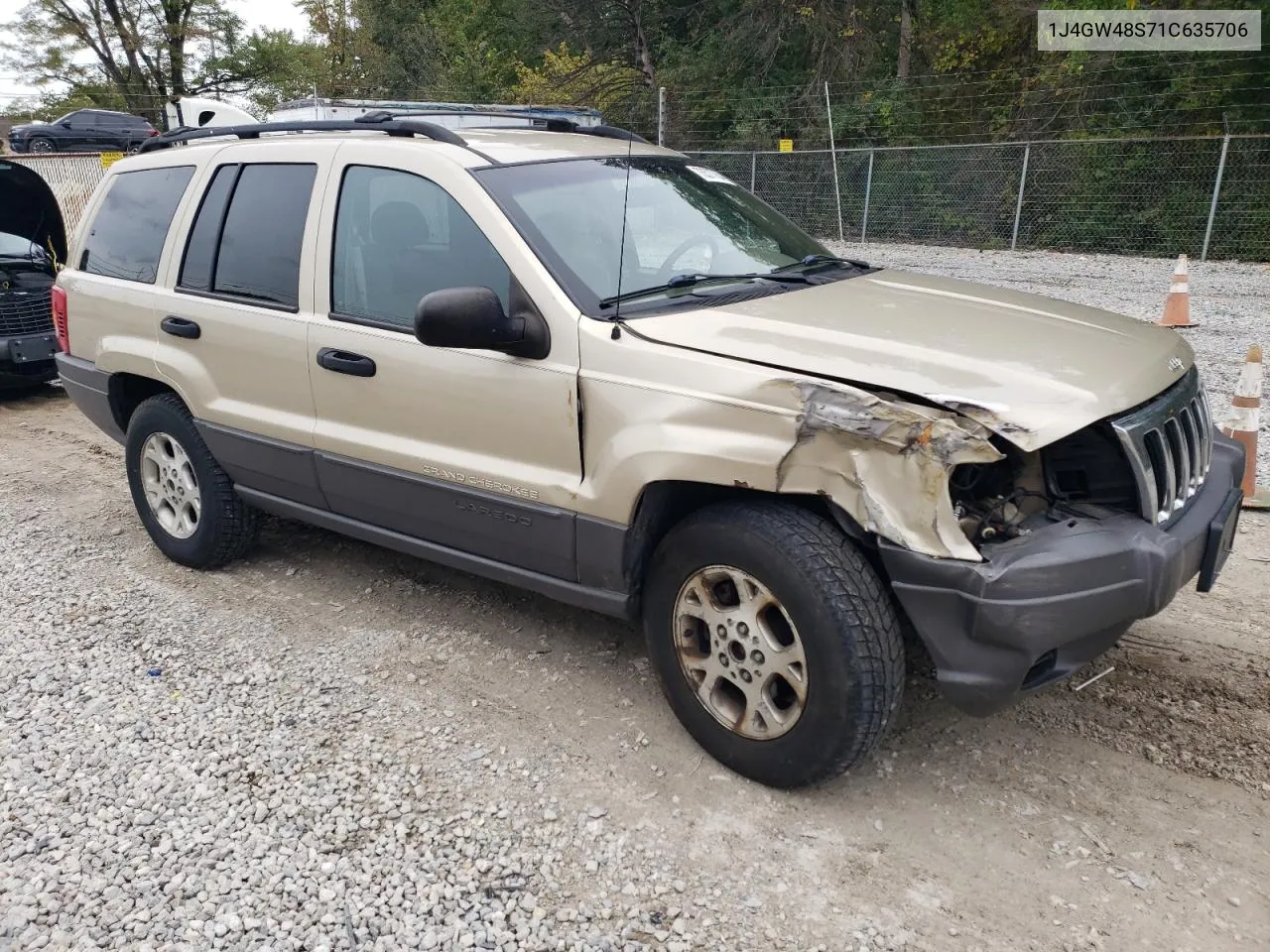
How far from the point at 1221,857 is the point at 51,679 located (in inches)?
157

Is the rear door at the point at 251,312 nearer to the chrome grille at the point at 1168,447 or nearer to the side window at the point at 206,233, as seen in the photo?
the side window at the point at 206,233

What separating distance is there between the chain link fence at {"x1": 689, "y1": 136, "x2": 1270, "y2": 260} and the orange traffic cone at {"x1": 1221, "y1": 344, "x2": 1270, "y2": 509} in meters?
11.6

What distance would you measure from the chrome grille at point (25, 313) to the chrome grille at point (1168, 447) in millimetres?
8340

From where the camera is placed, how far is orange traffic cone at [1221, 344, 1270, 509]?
5.02m

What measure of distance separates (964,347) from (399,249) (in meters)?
2.06

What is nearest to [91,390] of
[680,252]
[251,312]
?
[251,312]

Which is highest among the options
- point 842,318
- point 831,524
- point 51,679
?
point 842,318

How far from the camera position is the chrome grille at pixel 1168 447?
2723 millimetres

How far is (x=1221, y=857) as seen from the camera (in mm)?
2730

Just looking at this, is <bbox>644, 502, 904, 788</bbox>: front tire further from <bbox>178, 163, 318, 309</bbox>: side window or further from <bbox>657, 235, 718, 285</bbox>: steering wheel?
<bbox>178, 163, 318, 309</bbox>: side window

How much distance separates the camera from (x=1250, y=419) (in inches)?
197

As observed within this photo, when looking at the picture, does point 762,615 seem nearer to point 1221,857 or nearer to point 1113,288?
point 1221,857

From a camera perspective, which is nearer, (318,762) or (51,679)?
(318,762)

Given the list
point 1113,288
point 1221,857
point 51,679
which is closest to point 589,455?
point 1221,857
